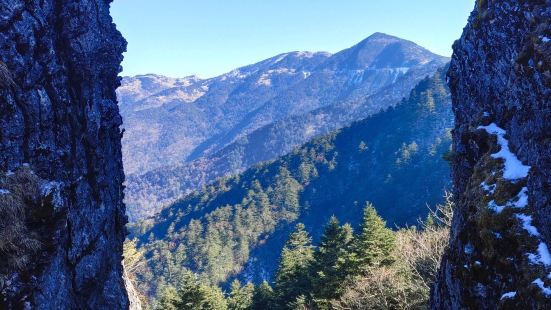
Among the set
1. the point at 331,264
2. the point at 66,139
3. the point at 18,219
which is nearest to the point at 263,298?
the point at 331,264

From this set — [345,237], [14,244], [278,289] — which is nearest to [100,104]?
[14,244]

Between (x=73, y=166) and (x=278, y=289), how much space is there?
28.8 metres

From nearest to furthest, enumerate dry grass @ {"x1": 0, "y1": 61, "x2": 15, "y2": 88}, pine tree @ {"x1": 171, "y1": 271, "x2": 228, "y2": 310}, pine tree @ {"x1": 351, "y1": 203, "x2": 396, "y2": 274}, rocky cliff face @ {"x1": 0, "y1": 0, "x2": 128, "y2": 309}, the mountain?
dry grass @ {"x1": 0, "y1": 61, "x2": 15, "y2": 88}
rocky cliff face @ {"x1": 0, "y1": 0, "x2": 128, "y2": 309}
pine tree @ {"x1": 351, "y1": 203, "x2": 396, "y2": 274}
pine tree @ {"x1": 171, "y1": 271, "x2": 228, "y2": 310}
the mountain

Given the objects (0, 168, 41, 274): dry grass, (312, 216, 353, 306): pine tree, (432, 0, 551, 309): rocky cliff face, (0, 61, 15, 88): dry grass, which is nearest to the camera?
(432, 0, 551, 309): rocky cliff face

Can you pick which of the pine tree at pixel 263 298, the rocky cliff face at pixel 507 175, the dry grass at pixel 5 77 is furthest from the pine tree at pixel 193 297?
the dry grass at pixel 5 77

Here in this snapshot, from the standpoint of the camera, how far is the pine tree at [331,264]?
99.9 feet

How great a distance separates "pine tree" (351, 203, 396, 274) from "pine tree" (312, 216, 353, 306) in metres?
0.79

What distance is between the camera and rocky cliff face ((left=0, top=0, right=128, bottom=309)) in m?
13.5

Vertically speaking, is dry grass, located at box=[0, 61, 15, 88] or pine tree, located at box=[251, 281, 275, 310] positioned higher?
dry grass, located at box=[0, 61, 15, 88]

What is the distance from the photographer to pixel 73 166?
1714cm

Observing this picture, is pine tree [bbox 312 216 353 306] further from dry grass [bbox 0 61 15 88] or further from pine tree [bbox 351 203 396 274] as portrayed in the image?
dry grass [bbox 0 61 15 88]

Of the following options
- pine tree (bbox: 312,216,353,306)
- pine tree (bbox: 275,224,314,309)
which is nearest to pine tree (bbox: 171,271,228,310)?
pine tree (bbox: 275,224,314,309)

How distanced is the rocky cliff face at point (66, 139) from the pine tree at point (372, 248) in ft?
49.4

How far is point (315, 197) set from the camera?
18250 cm
